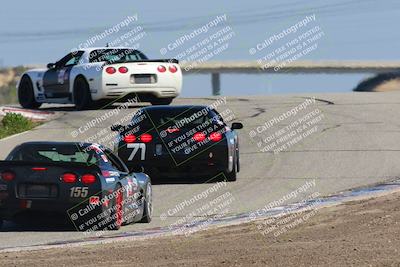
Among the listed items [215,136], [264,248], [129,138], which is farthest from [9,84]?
[264,248]

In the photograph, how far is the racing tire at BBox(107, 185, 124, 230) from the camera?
42.6 feet

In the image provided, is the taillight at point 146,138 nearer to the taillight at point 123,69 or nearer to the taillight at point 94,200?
the taillight at point 94,200

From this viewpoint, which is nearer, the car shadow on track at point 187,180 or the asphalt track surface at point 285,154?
the asphalt track surface at point 285,154

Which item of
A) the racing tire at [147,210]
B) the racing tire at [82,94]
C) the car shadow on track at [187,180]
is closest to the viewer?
the racing tire at [147,210]

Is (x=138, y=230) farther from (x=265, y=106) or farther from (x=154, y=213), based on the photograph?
(x=265, y=106)

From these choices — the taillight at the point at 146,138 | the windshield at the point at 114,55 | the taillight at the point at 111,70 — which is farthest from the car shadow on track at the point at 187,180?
the windshield at the point at 114,55

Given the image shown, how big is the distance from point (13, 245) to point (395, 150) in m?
10.7

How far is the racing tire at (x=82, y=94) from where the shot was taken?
27.7 meters

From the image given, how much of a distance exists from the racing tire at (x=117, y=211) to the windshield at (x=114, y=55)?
47.3 ft

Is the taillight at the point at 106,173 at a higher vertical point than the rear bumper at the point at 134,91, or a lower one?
higher

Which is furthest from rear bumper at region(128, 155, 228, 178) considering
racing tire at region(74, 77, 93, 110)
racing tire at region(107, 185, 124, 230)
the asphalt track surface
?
racing tire at region(74, 77, 93, 110)

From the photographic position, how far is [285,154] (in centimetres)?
2105

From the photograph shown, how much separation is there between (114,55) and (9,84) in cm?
4214

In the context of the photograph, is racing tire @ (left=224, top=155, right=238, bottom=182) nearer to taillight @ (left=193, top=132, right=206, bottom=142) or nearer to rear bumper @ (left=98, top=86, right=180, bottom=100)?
taillight @ (left=193, top=132, right=206, bottom=142)
